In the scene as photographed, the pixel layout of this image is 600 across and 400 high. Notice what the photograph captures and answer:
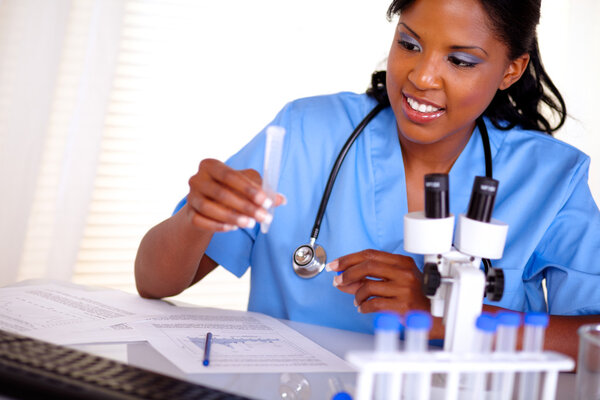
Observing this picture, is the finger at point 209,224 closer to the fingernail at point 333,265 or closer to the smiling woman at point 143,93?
the fingernail at point 333,265

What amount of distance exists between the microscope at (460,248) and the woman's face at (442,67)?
41cm

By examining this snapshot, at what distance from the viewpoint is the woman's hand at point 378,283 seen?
104 centimetres

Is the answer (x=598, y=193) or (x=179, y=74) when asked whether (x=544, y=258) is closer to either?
(x=598, y=193)

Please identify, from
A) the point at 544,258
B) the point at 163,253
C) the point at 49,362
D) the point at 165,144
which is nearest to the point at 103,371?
the point at 49,362

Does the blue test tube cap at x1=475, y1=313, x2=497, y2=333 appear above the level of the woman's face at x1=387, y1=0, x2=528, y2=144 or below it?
below

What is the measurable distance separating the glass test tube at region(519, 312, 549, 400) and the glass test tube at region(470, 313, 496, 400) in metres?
0.04

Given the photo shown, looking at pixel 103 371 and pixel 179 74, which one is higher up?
pixel 179 74

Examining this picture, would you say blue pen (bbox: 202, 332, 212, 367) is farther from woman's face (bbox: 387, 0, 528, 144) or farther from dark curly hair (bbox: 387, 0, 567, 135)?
dark curly hair (bbox: 387, 0, 567, 135)

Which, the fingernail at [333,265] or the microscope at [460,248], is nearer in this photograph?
the microscope at [460,248]

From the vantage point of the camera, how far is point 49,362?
722 mm

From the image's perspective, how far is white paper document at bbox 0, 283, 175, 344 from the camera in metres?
0.93

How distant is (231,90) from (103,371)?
1680 millimetres

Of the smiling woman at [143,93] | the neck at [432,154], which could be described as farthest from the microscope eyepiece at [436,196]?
the smiling woman at [143,93]

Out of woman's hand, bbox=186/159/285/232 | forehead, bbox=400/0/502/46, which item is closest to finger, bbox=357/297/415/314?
woman's hand, bbox=186/159/285/232
